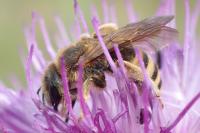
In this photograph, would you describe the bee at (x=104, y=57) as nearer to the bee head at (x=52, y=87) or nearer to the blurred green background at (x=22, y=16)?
the bee head at (x=52, y=87)

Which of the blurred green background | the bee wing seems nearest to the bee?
the bee wing

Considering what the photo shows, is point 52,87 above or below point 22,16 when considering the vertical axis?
above

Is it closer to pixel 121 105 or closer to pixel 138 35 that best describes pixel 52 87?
pixel 121 105

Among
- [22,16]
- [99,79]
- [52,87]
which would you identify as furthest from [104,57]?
[22,16]

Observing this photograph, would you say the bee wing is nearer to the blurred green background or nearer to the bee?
the bee

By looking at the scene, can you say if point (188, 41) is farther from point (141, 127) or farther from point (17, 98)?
point (17, 98)

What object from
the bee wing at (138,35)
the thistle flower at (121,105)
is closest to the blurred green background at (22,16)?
the thistle flower at (121,105)
